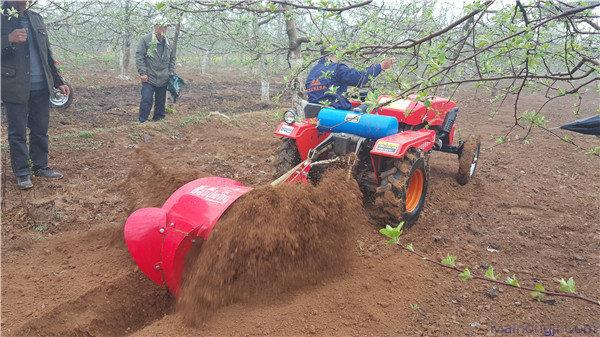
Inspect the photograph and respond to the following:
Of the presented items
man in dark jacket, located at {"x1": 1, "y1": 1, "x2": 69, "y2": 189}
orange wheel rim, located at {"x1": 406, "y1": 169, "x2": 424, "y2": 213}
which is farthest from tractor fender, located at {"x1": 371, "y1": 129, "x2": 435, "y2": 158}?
man in dark jacket, located at {"x1": 1, "y1": 1, "x2": 69, "y2": 189}

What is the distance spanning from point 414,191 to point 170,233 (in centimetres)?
261

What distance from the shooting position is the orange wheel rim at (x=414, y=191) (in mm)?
4355

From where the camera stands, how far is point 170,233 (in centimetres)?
274

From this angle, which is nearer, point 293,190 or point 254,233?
point 254,233

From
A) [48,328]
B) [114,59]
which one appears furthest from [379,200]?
[114,59]

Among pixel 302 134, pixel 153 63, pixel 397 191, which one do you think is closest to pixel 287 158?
pixel 302 134

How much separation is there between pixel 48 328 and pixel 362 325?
197cm

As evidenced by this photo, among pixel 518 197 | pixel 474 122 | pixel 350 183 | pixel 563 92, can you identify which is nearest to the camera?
pixel 563 92

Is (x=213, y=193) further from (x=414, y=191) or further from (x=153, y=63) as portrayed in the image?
(x=153, y=63)

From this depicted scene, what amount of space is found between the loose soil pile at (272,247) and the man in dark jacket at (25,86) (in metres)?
2.76

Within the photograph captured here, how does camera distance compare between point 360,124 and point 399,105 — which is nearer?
point 360,124

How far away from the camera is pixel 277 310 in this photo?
278cm

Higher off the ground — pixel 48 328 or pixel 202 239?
pixel 202 239

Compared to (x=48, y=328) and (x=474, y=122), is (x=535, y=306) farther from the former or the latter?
(x=474, y=122)
